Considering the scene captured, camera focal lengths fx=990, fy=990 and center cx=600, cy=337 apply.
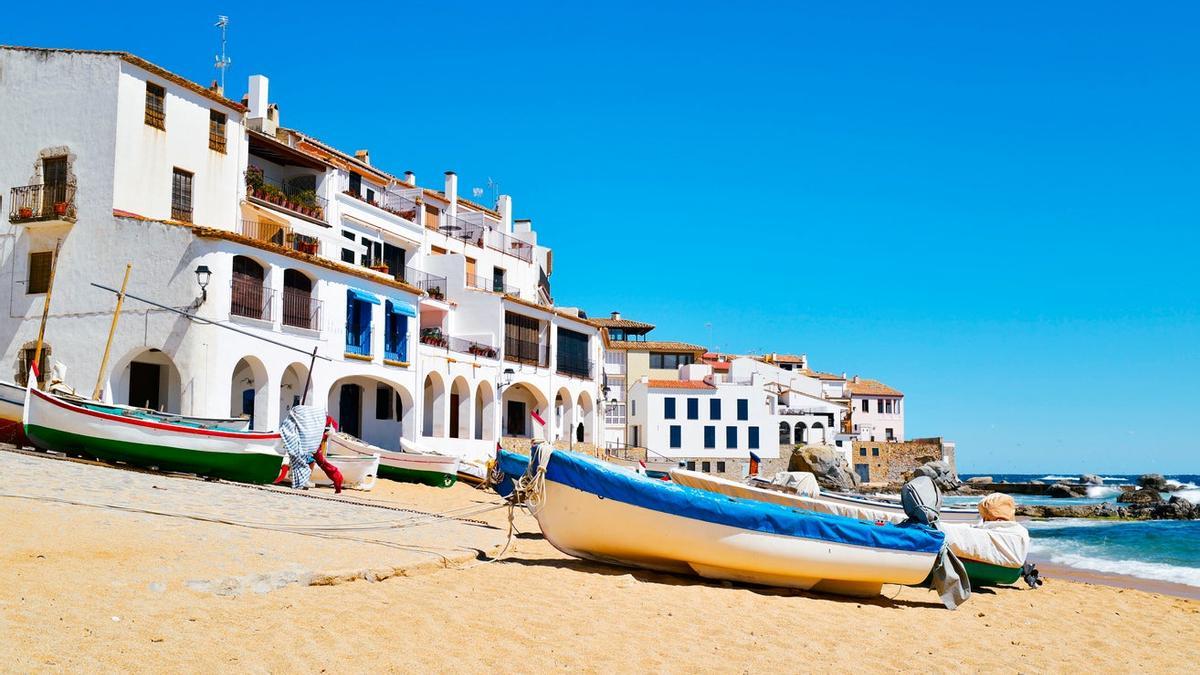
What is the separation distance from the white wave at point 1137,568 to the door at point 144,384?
23.8 m

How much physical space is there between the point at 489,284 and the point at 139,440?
90.1 feet

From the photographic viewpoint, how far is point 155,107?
26.5m

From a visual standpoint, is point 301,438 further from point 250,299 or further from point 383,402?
point 383,402

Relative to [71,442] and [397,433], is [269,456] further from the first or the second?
[397,433]

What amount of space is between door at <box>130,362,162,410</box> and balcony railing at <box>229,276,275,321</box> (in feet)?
10.7

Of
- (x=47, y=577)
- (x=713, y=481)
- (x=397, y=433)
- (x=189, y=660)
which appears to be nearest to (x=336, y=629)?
(x=189, y=660)

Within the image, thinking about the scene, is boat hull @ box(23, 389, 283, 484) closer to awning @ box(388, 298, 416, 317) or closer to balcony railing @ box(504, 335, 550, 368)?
awning @ box(388, 298, 416, 317)

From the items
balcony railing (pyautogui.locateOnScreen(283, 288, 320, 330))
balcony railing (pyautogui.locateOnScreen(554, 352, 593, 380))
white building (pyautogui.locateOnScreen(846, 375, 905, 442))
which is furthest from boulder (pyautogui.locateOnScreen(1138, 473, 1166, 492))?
balcony railing (pyautogui.locateOnScreen(283, 288, 320, 330))

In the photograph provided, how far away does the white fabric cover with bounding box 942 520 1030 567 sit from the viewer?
14.5 metres

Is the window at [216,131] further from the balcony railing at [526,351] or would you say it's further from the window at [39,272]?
the balcony railing at [526,351]

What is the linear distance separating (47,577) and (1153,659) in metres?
11.1

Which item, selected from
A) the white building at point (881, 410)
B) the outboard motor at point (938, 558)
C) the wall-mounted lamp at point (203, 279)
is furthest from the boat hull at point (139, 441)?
the white building at point (881, 410)

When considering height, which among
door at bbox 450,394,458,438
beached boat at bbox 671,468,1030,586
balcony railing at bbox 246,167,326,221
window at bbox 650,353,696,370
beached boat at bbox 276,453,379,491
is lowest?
beached boat at bbox 671,468,1030,586

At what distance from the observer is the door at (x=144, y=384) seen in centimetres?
A: 2580
